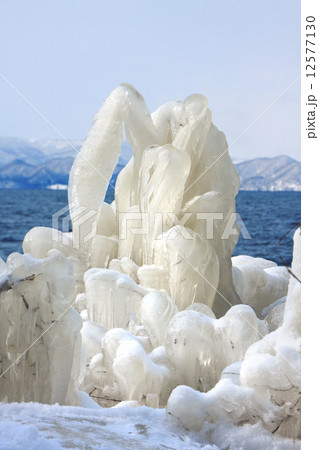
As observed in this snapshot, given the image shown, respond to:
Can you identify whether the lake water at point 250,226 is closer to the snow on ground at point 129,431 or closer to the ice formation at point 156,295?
the ice formation at point 156,295

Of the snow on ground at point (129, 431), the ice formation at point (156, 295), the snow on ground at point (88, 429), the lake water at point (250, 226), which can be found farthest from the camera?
the lake water at point (250, 226)

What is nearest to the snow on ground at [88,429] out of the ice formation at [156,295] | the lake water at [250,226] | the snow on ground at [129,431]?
the snow on ground at [129,431]

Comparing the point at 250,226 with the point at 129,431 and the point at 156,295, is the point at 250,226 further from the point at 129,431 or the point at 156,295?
the point at 129,431

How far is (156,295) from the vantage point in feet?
23.5

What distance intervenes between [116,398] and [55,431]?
2300 mm

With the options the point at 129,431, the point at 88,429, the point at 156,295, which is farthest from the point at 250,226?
the point at 88,429

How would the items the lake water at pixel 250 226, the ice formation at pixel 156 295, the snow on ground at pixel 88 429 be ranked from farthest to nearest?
the lake water at pixel 250 226 < the ice formation at pixel 156 295 < the snow on ground at pixel 88 429

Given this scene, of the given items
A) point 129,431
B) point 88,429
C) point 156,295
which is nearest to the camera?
point 88,429

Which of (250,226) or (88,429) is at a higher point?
(88,429)

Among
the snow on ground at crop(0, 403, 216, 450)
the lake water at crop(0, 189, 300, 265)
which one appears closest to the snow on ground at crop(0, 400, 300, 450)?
the snow on ground at crop(0, 403, 216, 450)

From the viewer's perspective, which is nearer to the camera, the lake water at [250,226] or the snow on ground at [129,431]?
the snow on ground at [129,431]

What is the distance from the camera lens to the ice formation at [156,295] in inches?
172

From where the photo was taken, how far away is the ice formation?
4367mm
